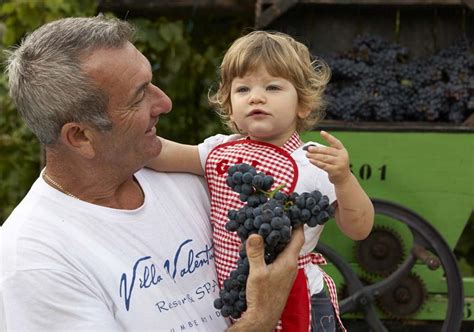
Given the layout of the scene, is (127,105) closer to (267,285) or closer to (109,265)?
(109,265)

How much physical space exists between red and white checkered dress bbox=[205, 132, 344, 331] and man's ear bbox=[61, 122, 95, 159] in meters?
0.36

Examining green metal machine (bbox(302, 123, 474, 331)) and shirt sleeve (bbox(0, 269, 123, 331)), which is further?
green metal machine (bbox(302, 123, 474, 331))

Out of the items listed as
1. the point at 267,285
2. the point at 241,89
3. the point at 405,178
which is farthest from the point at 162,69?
the point at 267,285

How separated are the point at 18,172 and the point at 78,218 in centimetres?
321

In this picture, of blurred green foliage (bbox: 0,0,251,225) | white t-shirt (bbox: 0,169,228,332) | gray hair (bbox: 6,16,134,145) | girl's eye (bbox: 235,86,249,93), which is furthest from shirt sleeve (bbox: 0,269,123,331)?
blurred green foliage (bbox: 0,0,251,225)

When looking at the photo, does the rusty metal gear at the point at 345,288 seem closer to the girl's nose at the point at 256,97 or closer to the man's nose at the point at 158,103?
the girl's nose at the point at 256,97

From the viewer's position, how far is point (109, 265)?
2.05m

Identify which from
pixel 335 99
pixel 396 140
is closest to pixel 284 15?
pixel 335 99

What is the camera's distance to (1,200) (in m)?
5.25

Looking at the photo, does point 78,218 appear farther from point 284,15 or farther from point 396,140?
point 284,15

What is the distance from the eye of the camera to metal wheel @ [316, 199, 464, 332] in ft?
11.9

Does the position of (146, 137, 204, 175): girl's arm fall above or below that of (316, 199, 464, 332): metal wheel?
above

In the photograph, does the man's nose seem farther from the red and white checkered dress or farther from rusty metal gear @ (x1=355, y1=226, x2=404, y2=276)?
rusty metal gear @ (x1=355, y1=226, x2=404, y2=276)

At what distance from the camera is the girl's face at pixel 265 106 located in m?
2.34
